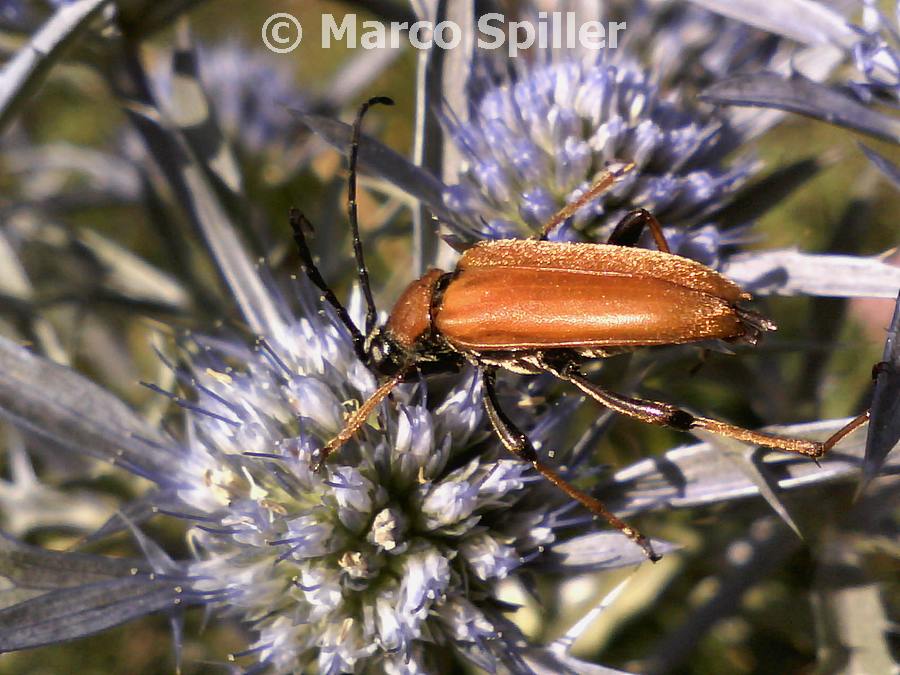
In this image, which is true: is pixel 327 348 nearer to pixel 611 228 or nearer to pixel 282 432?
pixel 282 432

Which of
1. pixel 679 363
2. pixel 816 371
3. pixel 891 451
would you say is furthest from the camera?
pixel 816 371

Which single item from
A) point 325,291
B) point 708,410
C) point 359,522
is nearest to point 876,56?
point 708,410

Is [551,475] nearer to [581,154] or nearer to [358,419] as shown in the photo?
[358,419]

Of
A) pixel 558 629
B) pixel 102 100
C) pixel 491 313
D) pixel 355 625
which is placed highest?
pixel 102 100

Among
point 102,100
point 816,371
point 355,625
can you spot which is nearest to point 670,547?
point 355,625

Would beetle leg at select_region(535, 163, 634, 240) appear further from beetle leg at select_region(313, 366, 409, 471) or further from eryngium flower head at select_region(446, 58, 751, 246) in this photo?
beetle leg at select_region(313, 366, 409, 471)
